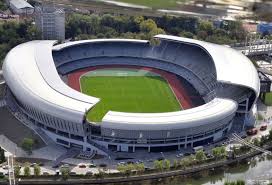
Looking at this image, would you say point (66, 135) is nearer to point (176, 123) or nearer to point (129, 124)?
point (129, 124)

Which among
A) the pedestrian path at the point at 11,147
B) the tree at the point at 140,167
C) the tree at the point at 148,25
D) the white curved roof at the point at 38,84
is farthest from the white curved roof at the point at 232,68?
the pedestrian path at the point at 11,147

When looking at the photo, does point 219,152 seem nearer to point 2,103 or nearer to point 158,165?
point 158,165

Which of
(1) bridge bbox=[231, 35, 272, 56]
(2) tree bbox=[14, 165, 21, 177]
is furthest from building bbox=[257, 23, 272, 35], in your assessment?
(2) tree bbox=[14, 165, 21, 177]

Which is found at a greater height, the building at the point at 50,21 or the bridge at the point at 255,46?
the building at the point at 50,21

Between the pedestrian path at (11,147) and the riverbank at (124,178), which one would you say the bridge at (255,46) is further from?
the pedestrian path at (11,147)

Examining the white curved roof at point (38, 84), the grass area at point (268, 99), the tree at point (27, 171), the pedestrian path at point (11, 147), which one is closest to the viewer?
the tree at point (27, 171)

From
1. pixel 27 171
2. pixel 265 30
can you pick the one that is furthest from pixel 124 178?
pixel 265 30
